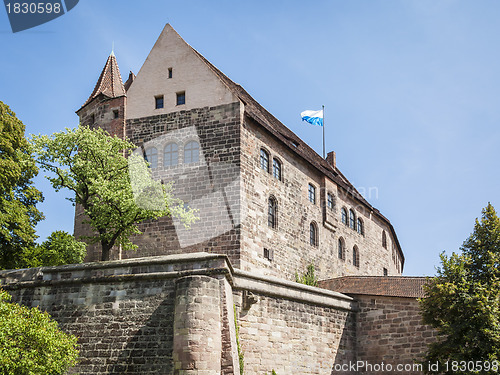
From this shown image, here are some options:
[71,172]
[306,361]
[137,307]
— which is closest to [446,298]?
[306,361]

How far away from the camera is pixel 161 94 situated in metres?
33.0

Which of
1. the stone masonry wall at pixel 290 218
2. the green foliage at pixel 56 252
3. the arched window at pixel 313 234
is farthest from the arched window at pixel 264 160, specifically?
the green foliage at pixel 56 252

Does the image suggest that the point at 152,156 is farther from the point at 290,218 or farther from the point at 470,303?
the point at 470,303

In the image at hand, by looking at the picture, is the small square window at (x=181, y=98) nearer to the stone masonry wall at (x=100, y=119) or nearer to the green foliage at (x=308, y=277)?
the stone masonry wall at (x=100, y=119)

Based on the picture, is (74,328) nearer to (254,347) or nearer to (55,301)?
(55,301)

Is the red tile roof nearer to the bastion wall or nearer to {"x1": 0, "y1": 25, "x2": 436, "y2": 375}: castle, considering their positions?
{"x1": 0, "y1": 25, "x2": 436, "y2": 375}: castle

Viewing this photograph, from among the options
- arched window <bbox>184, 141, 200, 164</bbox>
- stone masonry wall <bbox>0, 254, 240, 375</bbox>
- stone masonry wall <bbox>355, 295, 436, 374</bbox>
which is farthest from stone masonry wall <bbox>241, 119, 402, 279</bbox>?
stone masonry wall <bbox>0, 254, 240, 375</bbox>

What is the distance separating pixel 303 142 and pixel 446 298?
75.1 ft

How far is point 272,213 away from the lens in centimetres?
3328

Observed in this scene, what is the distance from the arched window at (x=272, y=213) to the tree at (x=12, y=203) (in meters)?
11.2

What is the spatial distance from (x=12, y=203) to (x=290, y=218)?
1362cm

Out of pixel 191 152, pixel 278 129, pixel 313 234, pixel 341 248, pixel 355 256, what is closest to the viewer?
pixel 191 152

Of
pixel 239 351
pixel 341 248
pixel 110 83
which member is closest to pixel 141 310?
pixel 239 351

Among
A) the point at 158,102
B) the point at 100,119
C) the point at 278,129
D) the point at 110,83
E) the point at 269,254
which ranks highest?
the point at 110,83
